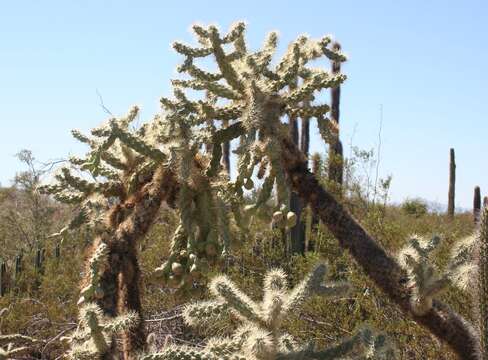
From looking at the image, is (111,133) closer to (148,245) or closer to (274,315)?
(274,315)

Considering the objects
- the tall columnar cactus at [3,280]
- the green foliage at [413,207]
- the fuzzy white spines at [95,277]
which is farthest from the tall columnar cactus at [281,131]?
the green foliage at [413,207]

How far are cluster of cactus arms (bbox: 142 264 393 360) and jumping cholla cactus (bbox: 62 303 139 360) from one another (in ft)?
0.35

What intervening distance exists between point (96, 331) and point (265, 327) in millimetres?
422

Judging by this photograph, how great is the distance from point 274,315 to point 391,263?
0.49 meters

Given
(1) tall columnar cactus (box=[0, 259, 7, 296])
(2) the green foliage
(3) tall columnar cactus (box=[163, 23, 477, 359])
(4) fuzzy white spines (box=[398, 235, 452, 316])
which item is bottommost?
(1) tall columnar cactus (box=[0, 259, 7, 296])

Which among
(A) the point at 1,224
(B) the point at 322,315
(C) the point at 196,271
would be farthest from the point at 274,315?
(A) the point at 1,224

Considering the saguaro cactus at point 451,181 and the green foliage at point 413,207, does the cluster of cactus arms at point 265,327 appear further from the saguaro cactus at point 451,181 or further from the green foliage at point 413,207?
the green foliage at point 413,207

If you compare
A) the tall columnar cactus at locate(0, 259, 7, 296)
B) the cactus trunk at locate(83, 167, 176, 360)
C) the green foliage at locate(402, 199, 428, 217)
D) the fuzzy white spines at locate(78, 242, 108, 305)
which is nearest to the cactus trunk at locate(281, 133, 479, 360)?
the cactus trunk at locate(83, 167, 176, 360)

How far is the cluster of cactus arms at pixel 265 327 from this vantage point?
53.1 inches

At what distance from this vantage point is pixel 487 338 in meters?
1.46

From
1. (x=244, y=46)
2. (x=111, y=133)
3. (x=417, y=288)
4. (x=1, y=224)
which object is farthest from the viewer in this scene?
(x=1, y=224)

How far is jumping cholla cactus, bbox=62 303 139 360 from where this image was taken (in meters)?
1.41

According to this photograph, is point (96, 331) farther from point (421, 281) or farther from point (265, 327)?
point (421, 281)

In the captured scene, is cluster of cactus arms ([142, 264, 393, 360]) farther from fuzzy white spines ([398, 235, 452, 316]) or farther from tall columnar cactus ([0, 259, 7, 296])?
tall columnar cactus ([0, 259, 7, 296])
